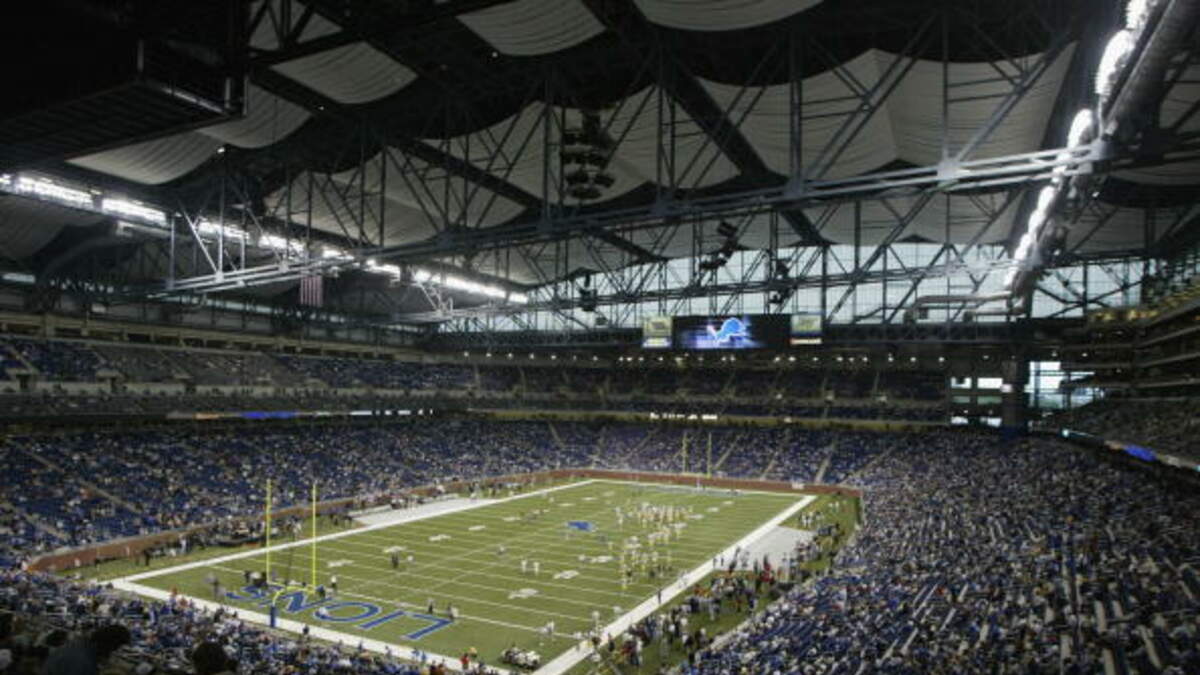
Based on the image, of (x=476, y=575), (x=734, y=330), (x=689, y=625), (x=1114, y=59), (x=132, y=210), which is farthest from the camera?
(x=734, y=330)

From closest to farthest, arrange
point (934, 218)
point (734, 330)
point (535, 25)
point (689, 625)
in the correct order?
point (535, 25) → point (689, 625) → point (934, 218) → point (734, 330)

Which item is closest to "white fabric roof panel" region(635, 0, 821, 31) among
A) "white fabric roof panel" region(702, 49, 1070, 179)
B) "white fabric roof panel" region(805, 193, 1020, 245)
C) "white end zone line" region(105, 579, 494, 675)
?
"white fabric roof panel" region(702, 49, 1070, 179)

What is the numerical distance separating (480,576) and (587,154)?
2157 centimetres

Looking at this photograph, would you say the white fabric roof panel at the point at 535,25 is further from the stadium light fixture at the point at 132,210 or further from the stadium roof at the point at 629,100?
the stadium light fixture at the point at 132,210

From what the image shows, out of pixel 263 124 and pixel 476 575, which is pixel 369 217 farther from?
pixel 476 575

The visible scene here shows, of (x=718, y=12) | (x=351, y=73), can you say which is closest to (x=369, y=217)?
(x=351, y=73)

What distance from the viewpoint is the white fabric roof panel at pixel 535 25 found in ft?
57.2

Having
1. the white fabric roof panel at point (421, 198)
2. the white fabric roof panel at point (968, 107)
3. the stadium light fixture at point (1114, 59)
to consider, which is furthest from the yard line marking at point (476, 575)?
the stadium light fixture at point (1114, 59)

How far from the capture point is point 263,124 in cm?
2609

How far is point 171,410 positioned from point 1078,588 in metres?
47.5

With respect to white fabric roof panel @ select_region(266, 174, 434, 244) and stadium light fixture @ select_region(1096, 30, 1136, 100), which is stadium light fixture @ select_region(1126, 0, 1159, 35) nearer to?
stadium light fixture @ select_region(1096, 30, 1136, 100)

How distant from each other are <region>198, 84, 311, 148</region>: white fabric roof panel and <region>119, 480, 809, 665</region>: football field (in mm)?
17213

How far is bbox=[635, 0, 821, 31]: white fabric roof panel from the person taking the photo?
16.0 metres

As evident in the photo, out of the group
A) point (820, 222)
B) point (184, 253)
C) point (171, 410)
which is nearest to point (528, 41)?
point (820, 222)
